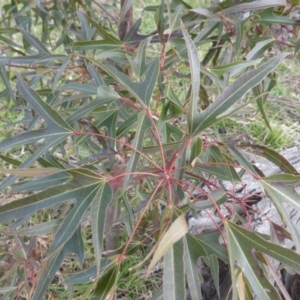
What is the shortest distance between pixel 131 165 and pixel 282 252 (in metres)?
0.21

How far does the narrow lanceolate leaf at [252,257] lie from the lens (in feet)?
1.61

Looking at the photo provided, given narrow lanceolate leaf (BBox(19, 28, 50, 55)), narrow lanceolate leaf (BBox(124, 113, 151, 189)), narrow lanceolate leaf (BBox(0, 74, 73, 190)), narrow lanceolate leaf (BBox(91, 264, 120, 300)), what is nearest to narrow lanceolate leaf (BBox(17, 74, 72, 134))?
narrow lanceolate leaf (BBox(0, 74, 73, 190))

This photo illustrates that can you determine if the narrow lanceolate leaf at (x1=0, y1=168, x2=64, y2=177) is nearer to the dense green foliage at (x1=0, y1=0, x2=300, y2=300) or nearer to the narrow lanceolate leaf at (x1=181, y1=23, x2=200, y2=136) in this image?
the dense green foliage at (x1=0, y1=0, x2=300, y2=300)

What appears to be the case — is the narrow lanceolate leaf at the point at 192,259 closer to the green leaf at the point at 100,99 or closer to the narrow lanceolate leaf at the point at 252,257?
the narrow lanceolate leaf at the point at 252,257

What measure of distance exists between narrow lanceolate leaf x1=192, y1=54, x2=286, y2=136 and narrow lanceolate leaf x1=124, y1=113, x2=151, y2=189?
0.09 meters

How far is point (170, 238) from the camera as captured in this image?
0.44 m

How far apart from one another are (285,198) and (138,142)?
20 centimetres

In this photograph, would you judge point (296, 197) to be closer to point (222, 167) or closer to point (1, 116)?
point (222, 167)

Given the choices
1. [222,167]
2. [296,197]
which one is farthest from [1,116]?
[296,197]

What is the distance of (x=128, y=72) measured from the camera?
93 cm

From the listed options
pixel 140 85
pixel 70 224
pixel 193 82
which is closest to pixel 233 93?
pixel 193 82

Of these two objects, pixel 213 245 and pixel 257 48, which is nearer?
pixel 213 245

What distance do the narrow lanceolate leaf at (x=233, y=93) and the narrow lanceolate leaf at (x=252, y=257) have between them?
0.12 meters

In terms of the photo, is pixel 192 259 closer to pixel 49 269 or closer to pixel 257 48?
pixel 49 269
